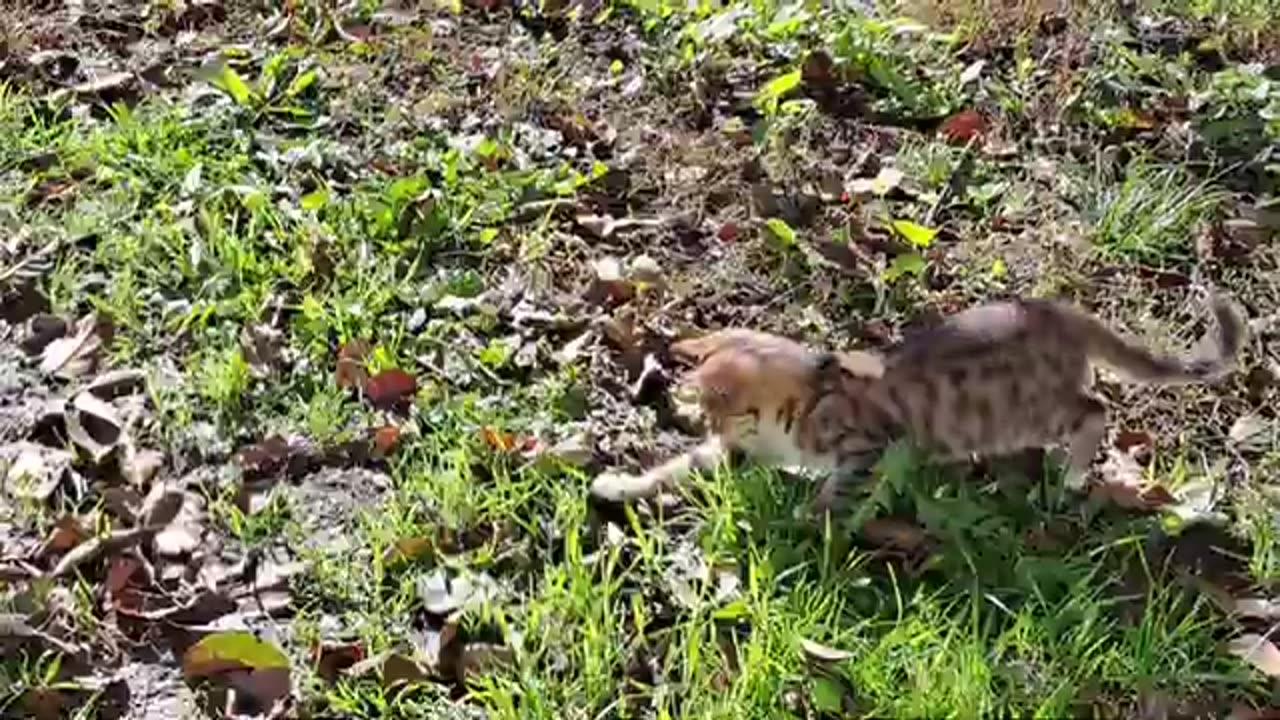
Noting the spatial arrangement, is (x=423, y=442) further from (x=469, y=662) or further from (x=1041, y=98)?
(x=1041, y=98)

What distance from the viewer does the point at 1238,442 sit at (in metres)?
3.79

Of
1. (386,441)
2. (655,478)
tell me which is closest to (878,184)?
(655,478)

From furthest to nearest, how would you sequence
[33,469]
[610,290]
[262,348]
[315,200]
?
[315,200], [610,290], [262,348], [33,469]

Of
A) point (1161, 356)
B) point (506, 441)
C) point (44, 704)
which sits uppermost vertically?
point (1161, 356)

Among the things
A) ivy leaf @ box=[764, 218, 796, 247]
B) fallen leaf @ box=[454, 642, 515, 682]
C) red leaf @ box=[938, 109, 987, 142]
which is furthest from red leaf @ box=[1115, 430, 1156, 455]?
fallen leaf @ box=[454, 642, 515, 682]

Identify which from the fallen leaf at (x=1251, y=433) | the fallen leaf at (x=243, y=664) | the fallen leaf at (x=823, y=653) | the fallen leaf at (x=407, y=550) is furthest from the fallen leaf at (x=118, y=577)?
the fallen leaf at (x=1251, y=433)

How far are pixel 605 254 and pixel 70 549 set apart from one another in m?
1.58

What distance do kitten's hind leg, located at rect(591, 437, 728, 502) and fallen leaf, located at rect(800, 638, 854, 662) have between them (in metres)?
0.57

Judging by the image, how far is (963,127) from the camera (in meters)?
4.89

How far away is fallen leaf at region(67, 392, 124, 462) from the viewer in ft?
12.2

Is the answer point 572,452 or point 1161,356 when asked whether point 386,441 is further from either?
point 1161,356

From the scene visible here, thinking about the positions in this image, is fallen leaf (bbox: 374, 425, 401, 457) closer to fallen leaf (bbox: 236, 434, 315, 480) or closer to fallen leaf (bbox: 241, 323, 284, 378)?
fallen leaf (bbox: 236, 434, 315, 480)

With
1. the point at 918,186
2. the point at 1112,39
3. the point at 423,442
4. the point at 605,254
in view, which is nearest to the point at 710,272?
the point at 605,254

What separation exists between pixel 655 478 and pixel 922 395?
570 millimetres
